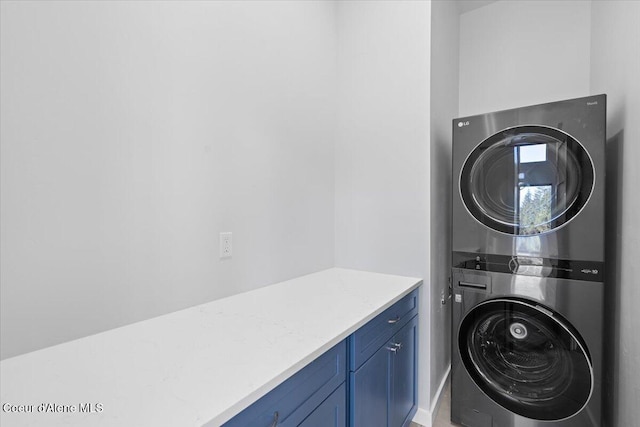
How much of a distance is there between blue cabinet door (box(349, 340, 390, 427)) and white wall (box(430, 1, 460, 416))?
601mm

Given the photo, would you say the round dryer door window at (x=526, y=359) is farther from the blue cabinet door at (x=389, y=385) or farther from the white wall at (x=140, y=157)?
the white wall at (x=140, y=157)

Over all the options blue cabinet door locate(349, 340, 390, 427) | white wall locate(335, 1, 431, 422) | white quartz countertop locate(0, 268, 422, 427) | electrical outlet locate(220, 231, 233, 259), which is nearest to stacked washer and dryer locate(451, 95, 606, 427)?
white wall locate(335, 1, 431, 422)

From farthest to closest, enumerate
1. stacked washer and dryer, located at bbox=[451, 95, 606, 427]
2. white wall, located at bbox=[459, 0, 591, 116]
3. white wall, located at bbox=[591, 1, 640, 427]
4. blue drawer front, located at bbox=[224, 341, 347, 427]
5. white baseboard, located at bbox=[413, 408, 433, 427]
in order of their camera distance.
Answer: white wall, located at bbox=[459, 0, 591, 116], white baseboard, located at bbox=[413, 408, 433, 427], stacked washer and dryer, located at bbox=[451, 95, 606, 427], white wall, located at bbox=[591, 1, 640, 427], blue drawer front, located at bbox=[224, 341, 347, 427]

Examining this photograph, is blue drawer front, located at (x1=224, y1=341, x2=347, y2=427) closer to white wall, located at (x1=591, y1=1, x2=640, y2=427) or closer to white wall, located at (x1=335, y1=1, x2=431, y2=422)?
white wall, located at (x1=335, y1=1, x2=431, y2=422)

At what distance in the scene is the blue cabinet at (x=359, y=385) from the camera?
85 centimetres

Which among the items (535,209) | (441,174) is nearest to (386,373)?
(535,209)

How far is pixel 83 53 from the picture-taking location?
1006 millimetres

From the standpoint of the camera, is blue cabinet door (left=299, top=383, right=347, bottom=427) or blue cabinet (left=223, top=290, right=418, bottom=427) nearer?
blue cabinet (left=223, top=290, right=418, bottom=427)

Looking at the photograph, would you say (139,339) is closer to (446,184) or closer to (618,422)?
(446,184)

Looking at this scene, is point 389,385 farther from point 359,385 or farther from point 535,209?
point 535,209

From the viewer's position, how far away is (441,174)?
209 centimetres

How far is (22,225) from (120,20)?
751 millimetres

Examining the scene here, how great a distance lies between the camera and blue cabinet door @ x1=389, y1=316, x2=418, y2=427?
152 cm

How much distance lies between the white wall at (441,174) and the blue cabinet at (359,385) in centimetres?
25
